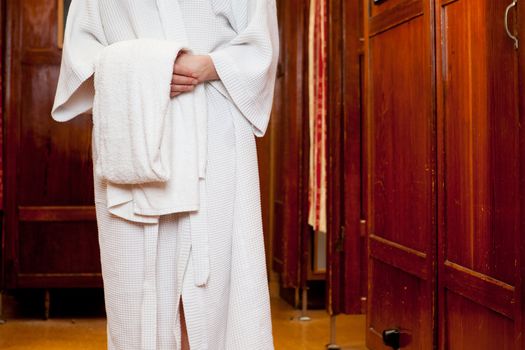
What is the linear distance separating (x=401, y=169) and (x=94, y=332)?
161 cm

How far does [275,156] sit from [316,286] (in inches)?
30.0

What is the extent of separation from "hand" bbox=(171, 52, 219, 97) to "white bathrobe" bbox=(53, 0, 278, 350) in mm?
24

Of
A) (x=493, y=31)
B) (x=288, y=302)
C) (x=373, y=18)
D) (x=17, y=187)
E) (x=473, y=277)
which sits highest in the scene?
(x=373, y=18)

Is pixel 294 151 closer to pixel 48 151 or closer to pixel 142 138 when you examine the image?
pixel 48 151

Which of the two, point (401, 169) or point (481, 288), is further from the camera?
point (401, 169)

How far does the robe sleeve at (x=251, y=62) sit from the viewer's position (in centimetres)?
128

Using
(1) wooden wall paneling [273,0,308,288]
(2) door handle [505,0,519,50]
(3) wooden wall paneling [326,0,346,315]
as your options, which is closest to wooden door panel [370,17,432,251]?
(3) wooden wall paneling [326,0,346,315]

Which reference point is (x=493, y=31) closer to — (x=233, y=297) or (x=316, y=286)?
(x=233, y=297)

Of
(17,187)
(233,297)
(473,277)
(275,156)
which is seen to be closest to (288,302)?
(275,156)

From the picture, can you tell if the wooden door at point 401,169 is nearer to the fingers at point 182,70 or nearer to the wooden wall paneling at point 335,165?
the wooden wall paneling at point 335,165

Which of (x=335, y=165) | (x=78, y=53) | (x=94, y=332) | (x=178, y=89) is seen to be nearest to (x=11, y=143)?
(x=94, y=332)

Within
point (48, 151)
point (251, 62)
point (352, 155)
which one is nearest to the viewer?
point (251, 62)

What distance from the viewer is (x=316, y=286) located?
340 centimetres

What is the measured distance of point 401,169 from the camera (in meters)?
2.03
